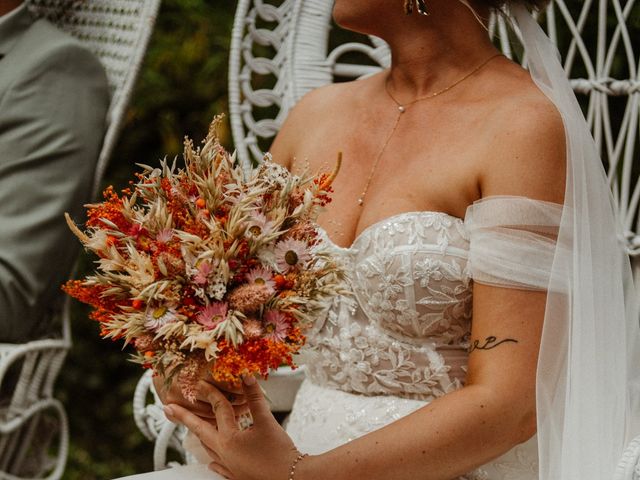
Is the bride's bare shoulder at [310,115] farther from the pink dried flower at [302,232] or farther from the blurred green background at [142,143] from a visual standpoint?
the blurred green background at [142,143]

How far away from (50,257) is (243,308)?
1357 millimetres

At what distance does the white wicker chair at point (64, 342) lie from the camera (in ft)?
8.75

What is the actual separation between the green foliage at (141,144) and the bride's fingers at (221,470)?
2.47 metres

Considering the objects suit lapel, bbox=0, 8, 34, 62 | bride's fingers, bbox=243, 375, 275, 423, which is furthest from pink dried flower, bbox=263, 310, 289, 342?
suit lapel, bbox=0, 8, 34, 62

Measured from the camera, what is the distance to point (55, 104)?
2.71 metres

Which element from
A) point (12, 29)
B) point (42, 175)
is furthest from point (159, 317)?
point (12, 29)

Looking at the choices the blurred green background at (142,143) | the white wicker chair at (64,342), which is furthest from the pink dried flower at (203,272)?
the blurred green background at (142,143)

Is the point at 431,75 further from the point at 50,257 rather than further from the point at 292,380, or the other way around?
the point at 50,257

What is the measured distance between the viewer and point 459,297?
1.87 m

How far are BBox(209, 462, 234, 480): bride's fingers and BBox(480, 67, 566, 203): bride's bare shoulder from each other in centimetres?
72

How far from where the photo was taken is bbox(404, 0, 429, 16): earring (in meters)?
1.93

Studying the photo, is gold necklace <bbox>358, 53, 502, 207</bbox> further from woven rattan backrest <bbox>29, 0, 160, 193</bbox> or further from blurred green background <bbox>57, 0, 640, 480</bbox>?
blurred green background <bbox>57, 0, 640, 480</bbox>

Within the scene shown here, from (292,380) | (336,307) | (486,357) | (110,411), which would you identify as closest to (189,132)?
(110,411)

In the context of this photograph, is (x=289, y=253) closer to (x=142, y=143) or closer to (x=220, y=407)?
(x=220, y=407)
